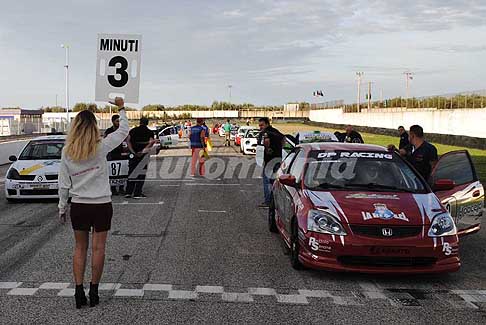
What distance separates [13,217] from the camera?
10.6 m

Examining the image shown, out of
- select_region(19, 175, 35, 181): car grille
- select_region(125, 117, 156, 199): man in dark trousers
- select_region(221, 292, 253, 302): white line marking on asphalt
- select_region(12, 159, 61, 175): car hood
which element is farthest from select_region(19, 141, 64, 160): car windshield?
select_region(221, 292, 253, 302): white line marking on asphalt

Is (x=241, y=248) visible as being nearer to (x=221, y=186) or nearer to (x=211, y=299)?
(x=211, y=299)

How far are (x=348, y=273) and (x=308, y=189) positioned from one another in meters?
1.09

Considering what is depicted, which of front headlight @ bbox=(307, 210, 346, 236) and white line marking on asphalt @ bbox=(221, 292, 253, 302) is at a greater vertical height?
front headlight @ bbox=(307, 210, 346, 236)

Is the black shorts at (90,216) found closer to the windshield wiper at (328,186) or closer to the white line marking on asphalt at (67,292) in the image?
the white line marking on asphalt at (67,292)

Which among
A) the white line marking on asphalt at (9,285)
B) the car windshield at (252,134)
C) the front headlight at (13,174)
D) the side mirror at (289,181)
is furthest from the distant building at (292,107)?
the white line marking on asphalt at (9,285)

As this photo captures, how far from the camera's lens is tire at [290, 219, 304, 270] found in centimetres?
665

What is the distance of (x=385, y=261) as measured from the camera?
19.9 ft

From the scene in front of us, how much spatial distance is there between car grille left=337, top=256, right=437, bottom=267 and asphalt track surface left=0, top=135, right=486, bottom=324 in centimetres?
25

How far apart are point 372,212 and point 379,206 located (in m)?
0.15

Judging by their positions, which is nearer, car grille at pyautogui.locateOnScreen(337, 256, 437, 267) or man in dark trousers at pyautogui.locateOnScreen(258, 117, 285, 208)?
car grille at pyautogui.locateOnScreen(337, 256, 437, 267)

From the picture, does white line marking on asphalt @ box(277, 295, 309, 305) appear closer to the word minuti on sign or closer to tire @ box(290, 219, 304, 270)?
tire @ box(290, 219, 304, 270)

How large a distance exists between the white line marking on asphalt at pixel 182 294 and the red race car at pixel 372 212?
53.6 inches

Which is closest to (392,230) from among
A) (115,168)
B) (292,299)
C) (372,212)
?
(372,212)
